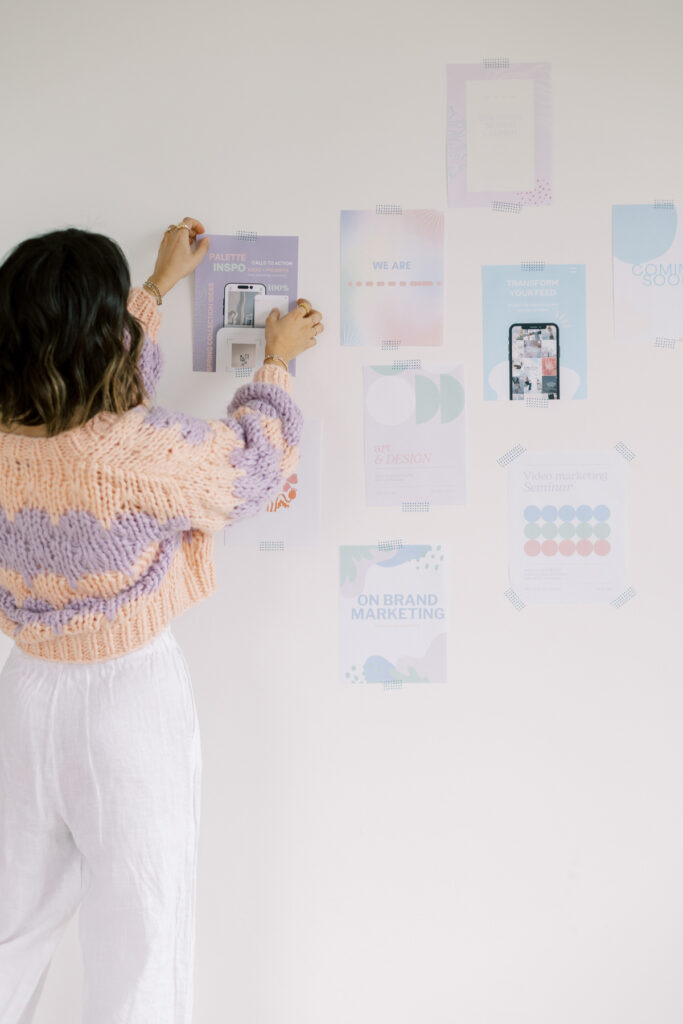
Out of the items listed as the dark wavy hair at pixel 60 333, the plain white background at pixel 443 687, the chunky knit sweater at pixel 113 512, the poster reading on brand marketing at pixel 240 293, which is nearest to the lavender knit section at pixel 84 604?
the chunky knit sweater at pixel 113 512

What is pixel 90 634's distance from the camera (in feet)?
3.30

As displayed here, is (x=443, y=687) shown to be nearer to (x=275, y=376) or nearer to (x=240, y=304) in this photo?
(x=275, y=376)

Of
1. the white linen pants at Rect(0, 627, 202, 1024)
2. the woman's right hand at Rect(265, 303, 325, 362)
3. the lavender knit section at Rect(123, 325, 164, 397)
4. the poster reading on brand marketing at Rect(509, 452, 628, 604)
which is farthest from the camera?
the poster reading on brand marketing at Rect(509, 452, 628, 604)

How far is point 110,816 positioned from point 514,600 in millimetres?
750

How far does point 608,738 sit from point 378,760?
42cm

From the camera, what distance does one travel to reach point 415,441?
4.41 feet

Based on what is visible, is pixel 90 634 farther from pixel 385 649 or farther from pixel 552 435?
pixel 552 435

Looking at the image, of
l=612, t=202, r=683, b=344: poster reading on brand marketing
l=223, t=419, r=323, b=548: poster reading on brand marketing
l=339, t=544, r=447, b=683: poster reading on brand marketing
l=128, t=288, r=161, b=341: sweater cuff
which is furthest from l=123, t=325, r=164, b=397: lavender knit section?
l=612, t=202, r=683, b=344: poster reading on brand marketing

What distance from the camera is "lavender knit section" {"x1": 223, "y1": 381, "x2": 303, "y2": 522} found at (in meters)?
1.04

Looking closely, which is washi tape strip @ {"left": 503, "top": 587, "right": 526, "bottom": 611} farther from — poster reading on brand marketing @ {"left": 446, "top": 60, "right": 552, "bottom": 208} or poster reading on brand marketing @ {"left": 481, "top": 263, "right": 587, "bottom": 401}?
poster reading on brand marketing @ {"left": 446, "top": 60, "right": 552, "bottom": 208}

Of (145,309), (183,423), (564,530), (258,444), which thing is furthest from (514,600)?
(145,309)

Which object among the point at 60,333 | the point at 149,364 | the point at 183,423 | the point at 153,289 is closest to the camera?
the point at 60,333

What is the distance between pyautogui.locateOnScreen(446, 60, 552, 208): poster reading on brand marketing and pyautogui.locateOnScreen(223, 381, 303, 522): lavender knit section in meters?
0.54

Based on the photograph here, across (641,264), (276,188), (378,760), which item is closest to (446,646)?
(378,760)
